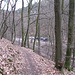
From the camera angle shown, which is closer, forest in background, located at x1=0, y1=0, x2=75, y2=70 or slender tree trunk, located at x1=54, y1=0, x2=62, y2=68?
slender tree trunk, located at x1=54, y1=0, x2=62, y2=68

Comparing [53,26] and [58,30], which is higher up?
[53,26]

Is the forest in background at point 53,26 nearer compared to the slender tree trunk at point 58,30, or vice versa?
the slender tree trunk at point 58,30

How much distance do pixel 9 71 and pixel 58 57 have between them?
332 cm

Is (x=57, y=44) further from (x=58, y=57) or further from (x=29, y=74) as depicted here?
(x=29, y=74)

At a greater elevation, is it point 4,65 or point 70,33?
point 70,33

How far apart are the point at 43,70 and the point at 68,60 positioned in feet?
9.39

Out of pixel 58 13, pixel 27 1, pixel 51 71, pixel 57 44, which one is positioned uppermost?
pixel 27 1

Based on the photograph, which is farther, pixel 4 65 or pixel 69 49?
pixel 69 49

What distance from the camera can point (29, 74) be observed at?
8.37 metres

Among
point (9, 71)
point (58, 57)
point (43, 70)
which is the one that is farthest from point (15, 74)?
point (58, 57)

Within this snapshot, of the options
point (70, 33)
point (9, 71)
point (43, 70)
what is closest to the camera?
point (9, 71)

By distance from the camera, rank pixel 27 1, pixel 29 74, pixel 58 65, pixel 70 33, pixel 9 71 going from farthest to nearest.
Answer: pixel 27 1, pixel 70 33, pixel 58 65, pixel 29 74, pixel 9 71

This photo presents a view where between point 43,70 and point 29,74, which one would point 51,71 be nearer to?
point 43,70

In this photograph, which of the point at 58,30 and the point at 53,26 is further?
the point at 53,26
